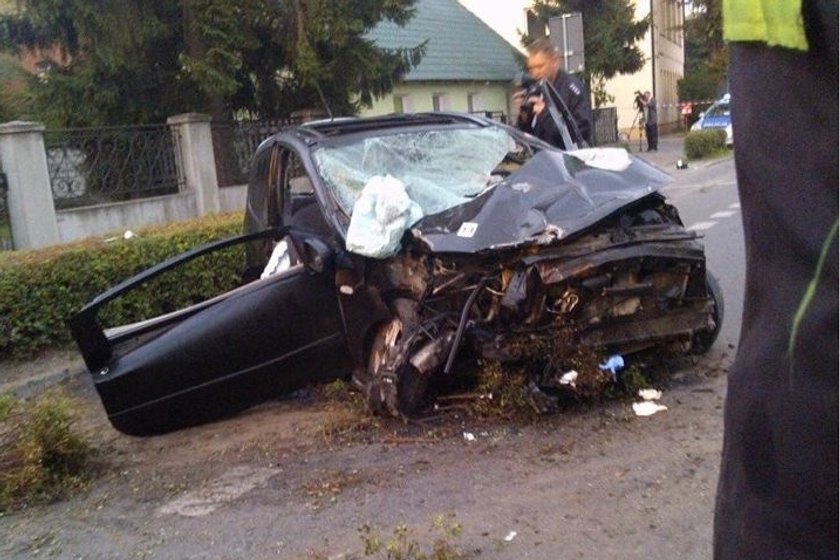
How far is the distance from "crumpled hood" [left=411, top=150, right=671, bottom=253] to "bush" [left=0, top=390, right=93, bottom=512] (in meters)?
2.12

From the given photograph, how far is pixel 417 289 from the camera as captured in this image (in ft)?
16.4

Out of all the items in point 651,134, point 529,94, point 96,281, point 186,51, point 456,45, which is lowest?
point 651,134

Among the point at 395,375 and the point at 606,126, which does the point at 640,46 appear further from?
the point at 395,375

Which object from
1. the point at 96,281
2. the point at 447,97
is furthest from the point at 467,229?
the point at 447,97

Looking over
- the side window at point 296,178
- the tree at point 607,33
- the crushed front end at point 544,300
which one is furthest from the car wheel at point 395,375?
the tree at point 607,33

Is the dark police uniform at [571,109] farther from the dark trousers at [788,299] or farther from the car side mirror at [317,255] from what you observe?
the dark trousers at [788,299]

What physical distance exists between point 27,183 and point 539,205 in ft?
26.3

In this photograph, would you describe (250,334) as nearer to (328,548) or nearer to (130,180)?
(328,548)

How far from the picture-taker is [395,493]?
438 centimetres

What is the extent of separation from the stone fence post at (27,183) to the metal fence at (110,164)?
0.25 m

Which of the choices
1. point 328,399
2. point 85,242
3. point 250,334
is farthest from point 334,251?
point 85,242

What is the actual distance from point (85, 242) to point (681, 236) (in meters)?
5.52

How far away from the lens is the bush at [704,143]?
2333cm

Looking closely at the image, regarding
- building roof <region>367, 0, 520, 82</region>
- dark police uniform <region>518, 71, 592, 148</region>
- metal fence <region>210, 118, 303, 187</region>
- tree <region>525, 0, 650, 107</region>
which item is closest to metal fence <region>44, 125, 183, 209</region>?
metal fence <region>210, 118, 303, 187</region>
